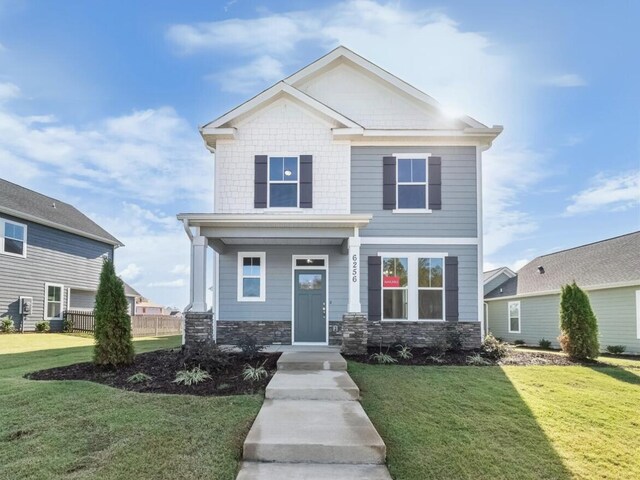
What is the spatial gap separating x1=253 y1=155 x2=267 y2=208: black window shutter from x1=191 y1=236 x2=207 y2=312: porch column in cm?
209

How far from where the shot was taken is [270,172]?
11422 mm

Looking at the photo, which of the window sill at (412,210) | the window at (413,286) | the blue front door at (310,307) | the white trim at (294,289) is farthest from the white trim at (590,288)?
the blue front door at (310,307)

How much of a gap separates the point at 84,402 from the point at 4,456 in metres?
1.45

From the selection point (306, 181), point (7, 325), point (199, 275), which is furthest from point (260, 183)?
point (7, 325)

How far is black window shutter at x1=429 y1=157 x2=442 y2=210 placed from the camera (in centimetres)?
1146

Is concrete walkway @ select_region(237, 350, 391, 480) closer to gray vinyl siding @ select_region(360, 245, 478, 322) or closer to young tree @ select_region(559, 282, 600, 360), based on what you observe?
gray vinyl siding @ select_region(360, 245, 478, 322)

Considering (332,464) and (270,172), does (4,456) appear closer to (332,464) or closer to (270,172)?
(332,464)

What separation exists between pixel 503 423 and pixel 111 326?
6.56 meters

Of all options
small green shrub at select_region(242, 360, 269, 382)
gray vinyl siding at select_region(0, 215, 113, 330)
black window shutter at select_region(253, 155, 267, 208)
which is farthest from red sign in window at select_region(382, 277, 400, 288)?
gray vinyl siding at select_region(0, 215, 113, 330)

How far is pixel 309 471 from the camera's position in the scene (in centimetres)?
407

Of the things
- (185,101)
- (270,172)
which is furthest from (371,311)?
(185,101)

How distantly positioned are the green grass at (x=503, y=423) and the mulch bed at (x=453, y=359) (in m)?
0.96

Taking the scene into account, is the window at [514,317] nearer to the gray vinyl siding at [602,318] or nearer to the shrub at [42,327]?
the gray vinyl siding at [602,318]

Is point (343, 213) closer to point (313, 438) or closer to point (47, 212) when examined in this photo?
point (313, 438)
